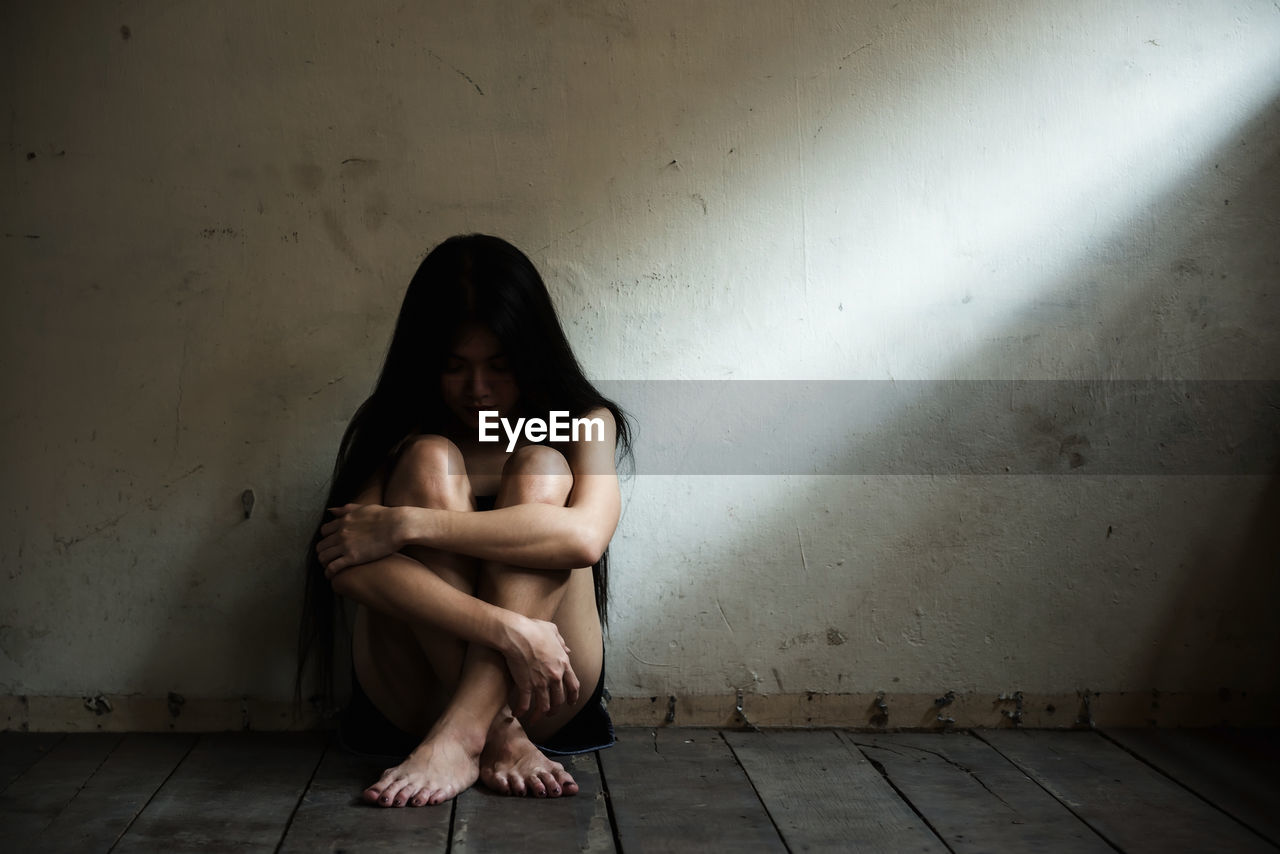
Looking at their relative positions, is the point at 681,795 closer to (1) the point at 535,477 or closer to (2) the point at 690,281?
(1) the point at 535,477

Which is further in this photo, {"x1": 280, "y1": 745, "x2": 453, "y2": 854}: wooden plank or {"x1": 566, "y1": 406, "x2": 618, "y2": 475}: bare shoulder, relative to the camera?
{"x1": 566, "y1": 406, "x2": 618, "y2": 475}: bare shoulder

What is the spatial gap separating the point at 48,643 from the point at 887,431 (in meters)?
1.56

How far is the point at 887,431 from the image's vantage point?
2.03 meters

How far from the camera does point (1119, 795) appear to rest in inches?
65.5

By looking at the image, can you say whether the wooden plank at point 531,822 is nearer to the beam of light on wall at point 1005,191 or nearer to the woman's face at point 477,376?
the woman's face at point 477,376

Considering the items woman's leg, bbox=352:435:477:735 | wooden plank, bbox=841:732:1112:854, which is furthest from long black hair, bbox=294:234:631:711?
wooden plank, bbox=841:732:1112:854

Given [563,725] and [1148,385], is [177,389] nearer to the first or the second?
[563,725]

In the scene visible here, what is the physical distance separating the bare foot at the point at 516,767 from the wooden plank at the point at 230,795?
287 millimetres

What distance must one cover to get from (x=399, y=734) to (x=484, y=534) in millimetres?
418

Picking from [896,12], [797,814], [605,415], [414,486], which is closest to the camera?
[797,814]

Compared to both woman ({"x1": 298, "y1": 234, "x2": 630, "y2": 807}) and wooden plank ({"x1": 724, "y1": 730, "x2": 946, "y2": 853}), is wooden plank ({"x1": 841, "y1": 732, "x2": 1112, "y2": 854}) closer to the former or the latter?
wooden plank ({"x1": 724, "y1": 730, "x2": 946, "y2": 853})

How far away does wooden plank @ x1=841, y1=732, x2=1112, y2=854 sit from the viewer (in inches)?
57.9

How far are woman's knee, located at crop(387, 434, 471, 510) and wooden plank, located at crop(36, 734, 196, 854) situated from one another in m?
0.57

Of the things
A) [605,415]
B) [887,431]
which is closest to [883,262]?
[887,431]
